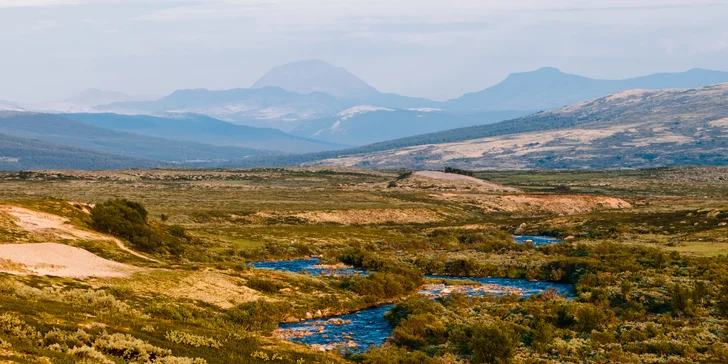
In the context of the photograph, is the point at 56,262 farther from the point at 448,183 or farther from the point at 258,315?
the point at 448,183

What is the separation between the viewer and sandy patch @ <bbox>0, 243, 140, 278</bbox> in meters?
46.1

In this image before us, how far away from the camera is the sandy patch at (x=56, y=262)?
4606 cm

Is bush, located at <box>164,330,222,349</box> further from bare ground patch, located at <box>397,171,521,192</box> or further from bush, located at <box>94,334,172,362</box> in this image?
bare ground patch, located at <box>397,171,521,192</box>

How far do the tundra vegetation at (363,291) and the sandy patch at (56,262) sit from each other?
1.46 ft

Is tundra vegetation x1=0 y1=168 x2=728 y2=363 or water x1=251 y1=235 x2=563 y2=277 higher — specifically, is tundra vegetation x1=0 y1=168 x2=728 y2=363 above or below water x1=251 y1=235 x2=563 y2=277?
above

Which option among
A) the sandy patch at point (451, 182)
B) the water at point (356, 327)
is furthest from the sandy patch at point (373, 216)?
the water at point (356, 327)

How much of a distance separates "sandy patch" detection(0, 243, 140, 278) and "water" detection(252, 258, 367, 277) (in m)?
17.1

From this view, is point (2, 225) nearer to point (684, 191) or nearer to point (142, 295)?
point (142, 295)

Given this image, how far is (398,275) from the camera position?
58.1 metres

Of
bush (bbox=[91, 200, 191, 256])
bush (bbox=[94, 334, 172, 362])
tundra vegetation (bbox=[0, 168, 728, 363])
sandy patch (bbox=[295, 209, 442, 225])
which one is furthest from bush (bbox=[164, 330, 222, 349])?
sandy patch (bbox=[295, 209, 442, 225])

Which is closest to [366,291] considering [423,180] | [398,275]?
[398,275]

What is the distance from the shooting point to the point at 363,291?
53.9 m

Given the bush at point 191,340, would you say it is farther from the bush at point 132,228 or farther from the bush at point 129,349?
the bush at point 132,228

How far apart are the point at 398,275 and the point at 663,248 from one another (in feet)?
87.3
